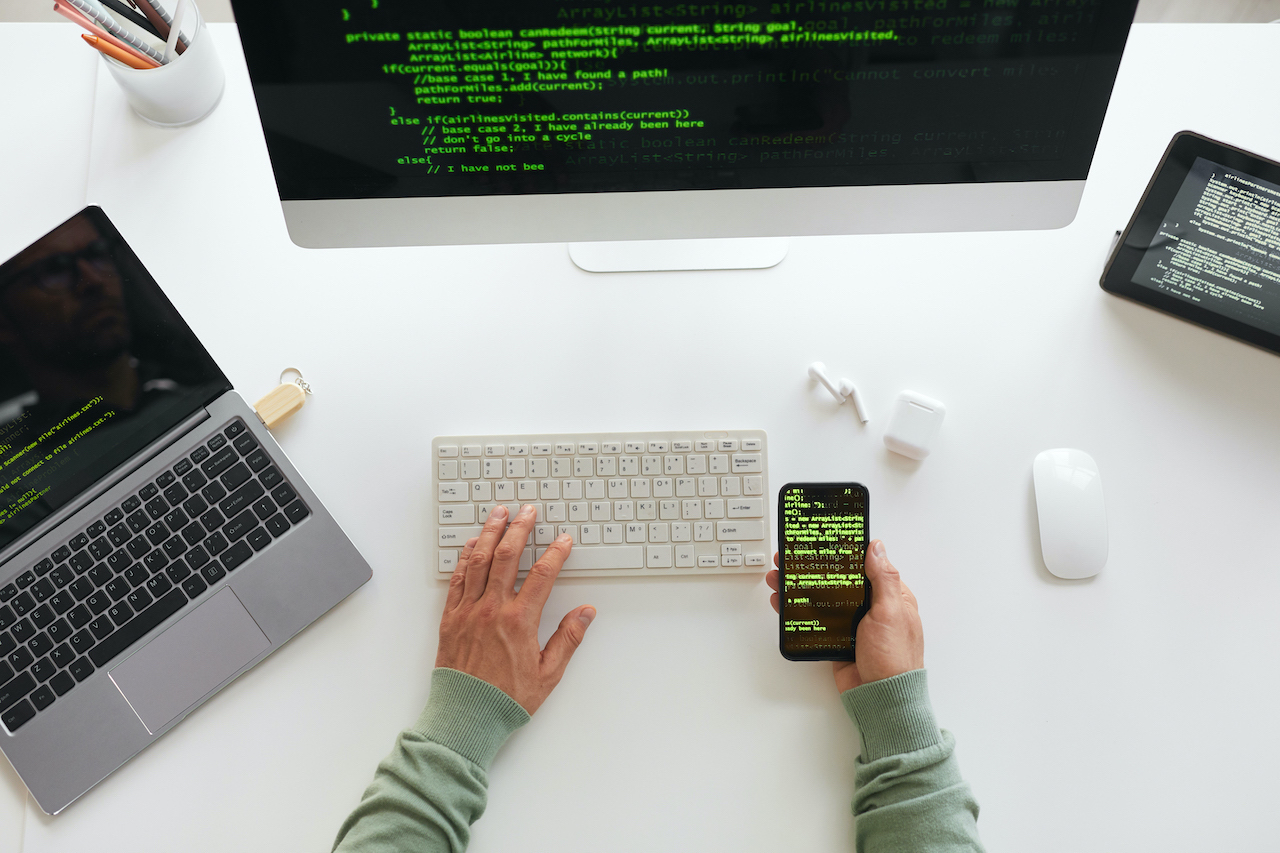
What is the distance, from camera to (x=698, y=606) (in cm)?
72

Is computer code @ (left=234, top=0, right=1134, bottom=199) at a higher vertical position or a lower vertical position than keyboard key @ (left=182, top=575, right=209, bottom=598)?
higher

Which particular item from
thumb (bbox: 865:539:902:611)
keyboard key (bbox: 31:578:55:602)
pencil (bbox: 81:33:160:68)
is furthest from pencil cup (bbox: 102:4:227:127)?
thumb (bbox: 865:539:902:611)

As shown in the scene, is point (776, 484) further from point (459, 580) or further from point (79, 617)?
point (79, 617)

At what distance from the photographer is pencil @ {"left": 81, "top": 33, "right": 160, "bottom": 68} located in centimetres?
69

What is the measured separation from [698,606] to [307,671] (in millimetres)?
361

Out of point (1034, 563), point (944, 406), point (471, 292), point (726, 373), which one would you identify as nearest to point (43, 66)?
point (471, 292)

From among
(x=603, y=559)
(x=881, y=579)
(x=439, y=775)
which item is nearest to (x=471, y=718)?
(x=439, y=775)

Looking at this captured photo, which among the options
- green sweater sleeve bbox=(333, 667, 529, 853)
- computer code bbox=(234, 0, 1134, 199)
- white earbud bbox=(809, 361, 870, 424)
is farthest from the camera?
white earbud bbox=(809, 361, 870, 424)

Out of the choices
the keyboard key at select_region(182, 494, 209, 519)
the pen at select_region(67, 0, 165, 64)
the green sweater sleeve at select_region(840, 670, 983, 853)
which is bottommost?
the green sweater sleeve at select_region(840, 670, 983, 853)

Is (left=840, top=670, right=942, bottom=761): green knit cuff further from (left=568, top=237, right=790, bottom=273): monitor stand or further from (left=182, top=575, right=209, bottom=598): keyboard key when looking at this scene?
(left=182, top=575, right=209, bottom=598): keyboard key

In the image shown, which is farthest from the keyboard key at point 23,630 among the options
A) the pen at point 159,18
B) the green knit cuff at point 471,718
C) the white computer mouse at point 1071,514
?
the white computer mouse at point 1071,514

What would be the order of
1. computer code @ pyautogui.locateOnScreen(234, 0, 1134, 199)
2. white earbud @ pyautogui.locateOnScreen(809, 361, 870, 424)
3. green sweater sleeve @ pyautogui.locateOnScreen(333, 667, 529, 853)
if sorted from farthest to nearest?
white earbud @ pyautogui.locateOnScreen(809, 361, 870, 424) → green sweater sleeve @ pyautogui.locateOnScreen(333, 667, 529, 853) → computer code @ pyautogui.locateOnScreen(234, 0, 1134, 199)

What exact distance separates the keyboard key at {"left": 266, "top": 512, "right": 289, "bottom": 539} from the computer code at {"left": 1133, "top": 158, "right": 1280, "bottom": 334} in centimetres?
85

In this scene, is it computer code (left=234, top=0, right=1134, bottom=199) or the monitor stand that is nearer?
computer code (left=234, top=0, right=1134, bottom=199)
